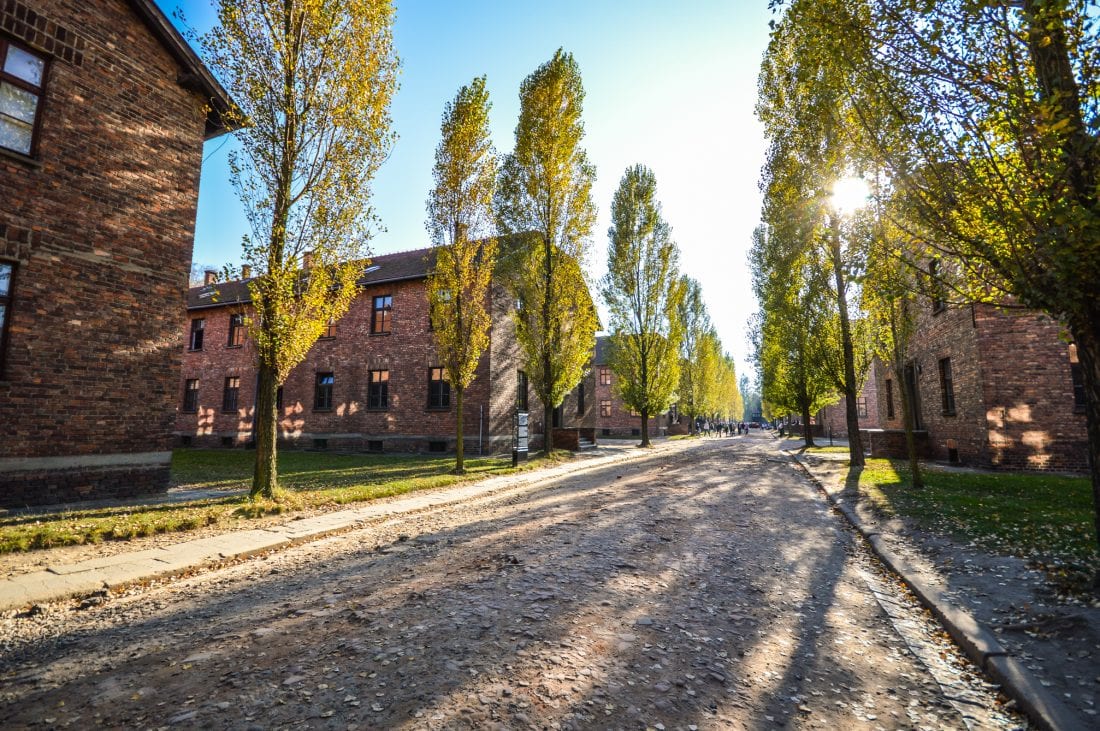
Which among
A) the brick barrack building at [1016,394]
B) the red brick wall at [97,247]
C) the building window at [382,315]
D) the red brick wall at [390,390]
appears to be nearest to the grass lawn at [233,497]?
the red brick wall at [97,247]

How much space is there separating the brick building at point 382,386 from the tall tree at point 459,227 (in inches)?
214

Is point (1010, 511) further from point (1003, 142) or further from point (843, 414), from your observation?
point (843, 414)

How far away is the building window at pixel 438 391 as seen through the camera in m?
21.5

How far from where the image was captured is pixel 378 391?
22875 mm

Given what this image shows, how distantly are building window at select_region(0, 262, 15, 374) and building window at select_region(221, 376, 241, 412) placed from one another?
1959 cm

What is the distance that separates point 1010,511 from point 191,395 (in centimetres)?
3371

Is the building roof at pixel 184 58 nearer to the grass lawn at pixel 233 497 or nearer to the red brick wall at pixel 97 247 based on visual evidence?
the red brick wall at pixel 97 247

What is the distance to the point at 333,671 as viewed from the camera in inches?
120

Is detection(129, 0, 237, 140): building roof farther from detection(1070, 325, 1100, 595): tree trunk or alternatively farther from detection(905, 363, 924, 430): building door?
detection(905, 363, 924, 430): building door

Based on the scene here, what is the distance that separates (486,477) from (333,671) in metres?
10.6

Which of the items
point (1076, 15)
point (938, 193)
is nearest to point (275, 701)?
point (938, 193)

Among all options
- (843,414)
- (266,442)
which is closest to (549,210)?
(266,442)

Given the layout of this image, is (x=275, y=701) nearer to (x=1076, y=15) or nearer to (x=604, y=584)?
(x=604, y=584)

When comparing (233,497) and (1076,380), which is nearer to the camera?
(233,497)
